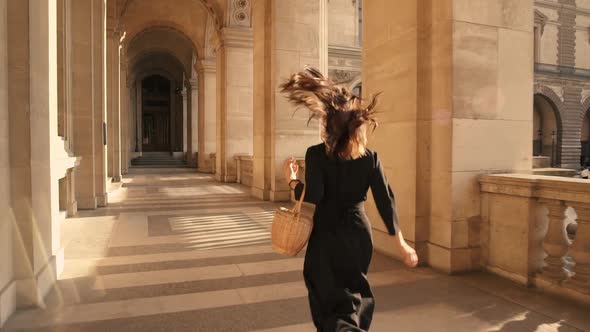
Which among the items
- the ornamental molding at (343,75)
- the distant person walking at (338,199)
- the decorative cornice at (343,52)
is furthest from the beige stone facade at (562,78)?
the distant person walking at (338,199)

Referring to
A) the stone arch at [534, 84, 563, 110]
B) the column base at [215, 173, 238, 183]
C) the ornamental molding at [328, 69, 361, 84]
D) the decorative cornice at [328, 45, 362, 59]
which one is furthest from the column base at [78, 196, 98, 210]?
the stone arch at [534, 84, 563, 110]

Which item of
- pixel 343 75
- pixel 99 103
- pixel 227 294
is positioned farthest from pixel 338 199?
pixel 343 75

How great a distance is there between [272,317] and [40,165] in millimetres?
2503

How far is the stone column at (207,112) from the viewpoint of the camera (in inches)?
813

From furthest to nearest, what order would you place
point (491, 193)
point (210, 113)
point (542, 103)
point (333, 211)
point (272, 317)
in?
point (542, 103) → point (210, 113) → point (491, 193) → point (272, 317) → point (333, 211)

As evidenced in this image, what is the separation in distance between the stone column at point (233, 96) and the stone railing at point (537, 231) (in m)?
11.7

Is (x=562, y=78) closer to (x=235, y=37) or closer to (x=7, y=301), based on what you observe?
(x=235, y=37)

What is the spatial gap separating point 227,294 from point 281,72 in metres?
7.09

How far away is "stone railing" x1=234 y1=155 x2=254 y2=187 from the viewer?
14.1 meters

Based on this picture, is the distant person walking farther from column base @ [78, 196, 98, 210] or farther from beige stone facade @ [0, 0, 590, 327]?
column base @ [78, 196, 98, 210]

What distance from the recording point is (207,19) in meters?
20.6

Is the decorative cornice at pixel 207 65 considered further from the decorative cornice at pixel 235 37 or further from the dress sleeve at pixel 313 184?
the dress sleeve at pixel 313 184

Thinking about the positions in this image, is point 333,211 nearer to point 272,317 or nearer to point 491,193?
point 272,317

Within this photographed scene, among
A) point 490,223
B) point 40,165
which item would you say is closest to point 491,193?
point 490,223
